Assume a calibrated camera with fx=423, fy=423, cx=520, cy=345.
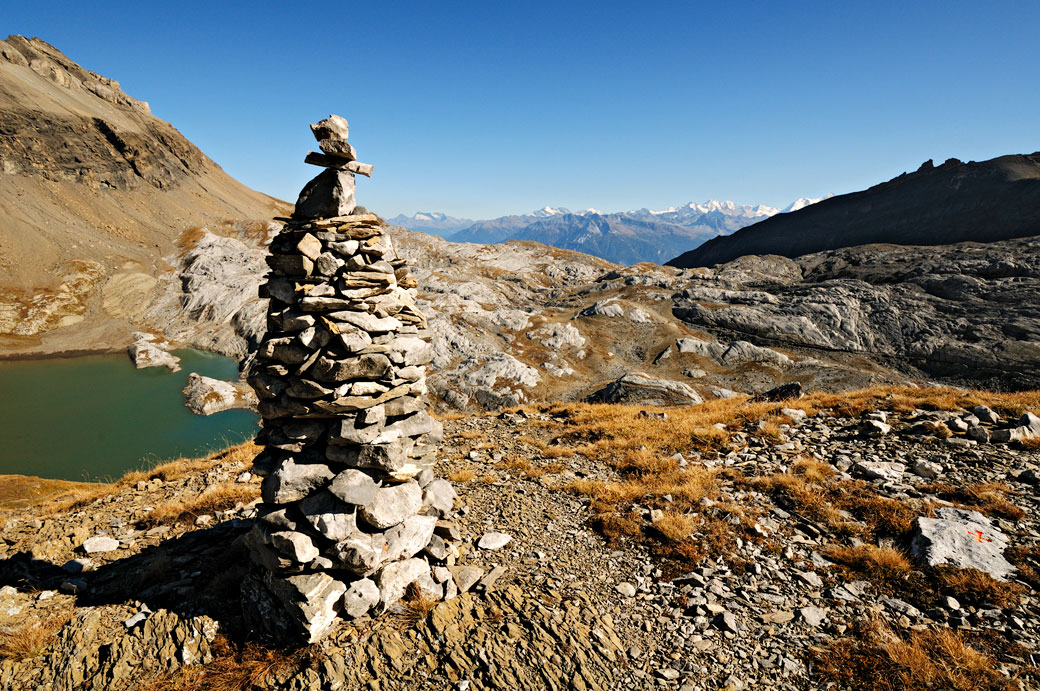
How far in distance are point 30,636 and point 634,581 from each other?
39.0 feet

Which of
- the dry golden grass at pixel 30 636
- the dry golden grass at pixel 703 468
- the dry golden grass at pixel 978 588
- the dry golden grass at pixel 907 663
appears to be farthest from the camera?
the dry golden grass at pixel 703 468

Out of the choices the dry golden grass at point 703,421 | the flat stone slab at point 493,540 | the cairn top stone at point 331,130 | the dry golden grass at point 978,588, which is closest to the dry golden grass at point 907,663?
the dry golden grass at point 978,588

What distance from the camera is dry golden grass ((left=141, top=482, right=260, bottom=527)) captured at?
12703 millimetres

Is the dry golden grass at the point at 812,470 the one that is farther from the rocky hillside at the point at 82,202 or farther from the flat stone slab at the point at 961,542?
the rocky hillside at the point at 82,202

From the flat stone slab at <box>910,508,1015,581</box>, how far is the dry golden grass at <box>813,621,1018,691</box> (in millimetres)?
2436

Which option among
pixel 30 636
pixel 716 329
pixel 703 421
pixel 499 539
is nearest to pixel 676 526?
pixel 499 539

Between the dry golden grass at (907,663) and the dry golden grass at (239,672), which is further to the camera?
the dry golden grass at (239,672)

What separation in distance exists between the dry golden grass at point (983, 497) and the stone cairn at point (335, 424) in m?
13.2

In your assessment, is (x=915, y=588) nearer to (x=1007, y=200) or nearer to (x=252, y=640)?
(x=252, y=640)

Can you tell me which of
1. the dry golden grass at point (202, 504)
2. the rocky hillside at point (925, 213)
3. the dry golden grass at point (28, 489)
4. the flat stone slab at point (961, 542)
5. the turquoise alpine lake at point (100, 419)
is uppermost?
the rocky hillside at point (925, 213)

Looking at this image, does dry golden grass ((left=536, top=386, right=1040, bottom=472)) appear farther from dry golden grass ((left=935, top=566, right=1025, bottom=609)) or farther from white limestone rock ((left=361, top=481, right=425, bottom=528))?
white limestone rock ((left=361, top=481, right=425, bottom=528))

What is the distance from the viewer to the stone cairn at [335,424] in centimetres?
812

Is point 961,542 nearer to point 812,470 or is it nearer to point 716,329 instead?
point 812,470

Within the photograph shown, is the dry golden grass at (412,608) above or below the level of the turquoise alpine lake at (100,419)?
above
